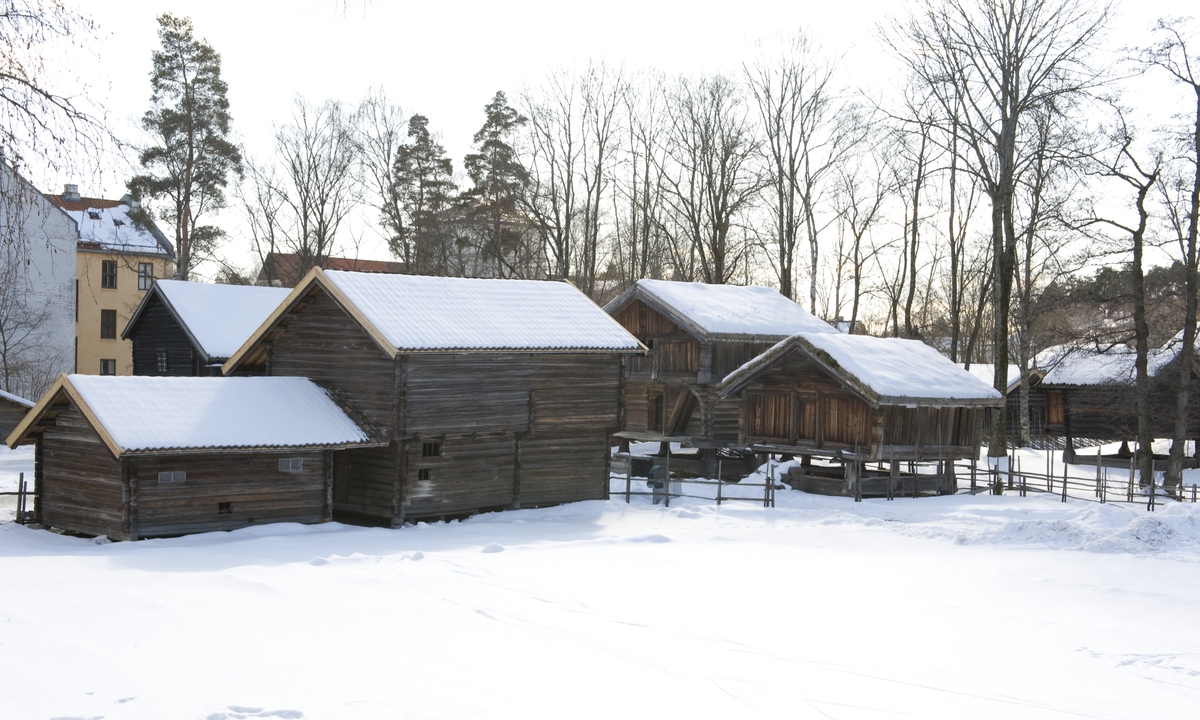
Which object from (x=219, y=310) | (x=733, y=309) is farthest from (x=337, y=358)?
(x=219, y=310)

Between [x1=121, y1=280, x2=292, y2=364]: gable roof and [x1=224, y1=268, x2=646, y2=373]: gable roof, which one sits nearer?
[x1=224, y1=268, x2=646, y2=373]: gable roof

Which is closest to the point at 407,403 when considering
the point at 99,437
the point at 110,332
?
the point at 99,437

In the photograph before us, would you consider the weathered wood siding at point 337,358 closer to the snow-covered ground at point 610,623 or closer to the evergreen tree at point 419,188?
the snow-covered ground at point 610,623

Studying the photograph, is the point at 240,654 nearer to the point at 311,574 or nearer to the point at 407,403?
the point at 311,574

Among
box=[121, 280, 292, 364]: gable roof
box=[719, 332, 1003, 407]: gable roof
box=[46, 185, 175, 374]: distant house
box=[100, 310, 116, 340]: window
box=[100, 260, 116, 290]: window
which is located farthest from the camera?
box=[100, 260, 116, 290]: window

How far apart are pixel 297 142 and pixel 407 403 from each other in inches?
1384

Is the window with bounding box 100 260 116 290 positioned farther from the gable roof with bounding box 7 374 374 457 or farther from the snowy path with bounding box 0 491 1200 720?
the snowy path with bounding box 0 491 1200 720

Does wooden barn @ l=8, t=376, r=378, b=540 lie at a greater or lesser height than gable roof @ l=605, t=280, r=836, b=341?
lesser

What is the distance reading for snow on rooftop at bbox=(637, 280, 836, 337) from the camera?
3441cm

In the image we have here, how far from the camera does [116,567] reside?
625 inches

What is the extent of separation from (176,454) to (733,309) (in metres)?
20.9

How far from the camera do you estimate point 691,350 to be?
34.8 m

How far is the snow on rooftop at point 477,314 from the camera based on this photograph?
2306 centimetres

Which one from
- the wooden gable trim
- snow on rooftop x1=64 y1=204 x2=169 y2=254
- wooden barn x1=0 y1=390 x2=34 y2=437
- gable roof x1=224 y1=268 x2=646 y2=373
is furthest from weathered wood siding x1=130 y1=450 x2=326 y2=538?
snow on rooftop x1=64 y1=204 x2=169 y2=254
